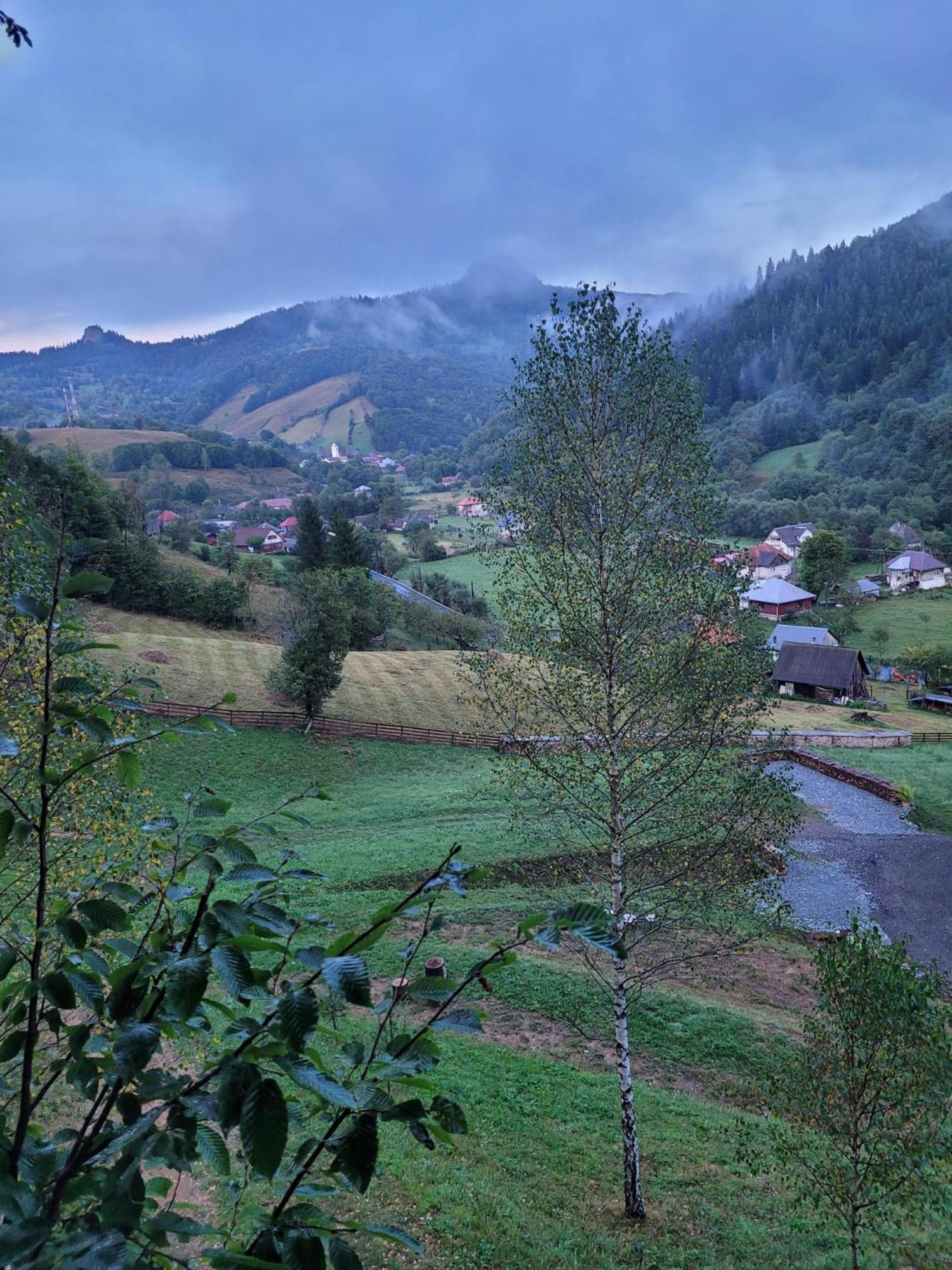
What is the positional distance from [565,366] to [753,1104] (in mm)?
10112

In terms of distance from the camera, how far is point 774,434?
133125 mm

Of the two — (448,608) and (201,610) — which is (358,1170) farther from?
(448,608)

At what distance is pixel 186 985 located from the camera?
1.61 meters

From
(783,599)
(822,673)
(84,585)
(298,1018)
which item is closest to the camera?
(298,1018)

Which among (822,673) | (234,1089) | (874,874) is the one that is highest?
(234,1089)

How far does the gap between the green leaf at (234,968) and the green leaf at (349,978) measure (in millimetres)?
252

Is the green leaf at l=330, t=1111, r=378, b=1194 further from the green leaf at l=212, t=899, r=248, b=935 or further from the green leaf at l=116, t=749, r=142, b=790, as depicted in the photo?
the green leaf at l=116, t=749, r=142, b=790

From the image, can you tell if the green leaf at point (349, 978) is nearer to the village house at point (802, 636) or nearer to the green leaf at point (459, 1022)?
the green leaf at point (459, 1022)

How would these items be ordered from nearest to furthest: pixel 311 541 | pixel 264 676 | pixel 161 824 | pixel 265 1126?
pixel 265 1126, pixel 161 824, pixel 264 676, pixel 311 541

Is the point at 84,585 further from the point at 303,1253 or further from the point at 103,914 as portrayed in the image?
the point at 303,1253

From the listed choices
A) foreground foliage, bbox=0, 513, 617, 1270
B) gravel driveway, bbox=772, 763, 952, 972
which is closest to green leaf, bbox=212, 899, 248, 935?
foreground foliage, bbox=0, 513, 617, 1270

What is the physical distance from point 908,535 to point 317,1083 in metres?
97.0

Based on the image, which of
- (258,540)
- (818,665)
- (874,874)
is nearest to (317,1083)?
(874,874)

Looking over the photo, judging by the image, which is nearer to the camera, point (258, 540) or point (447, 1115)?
point (447, 1115)
